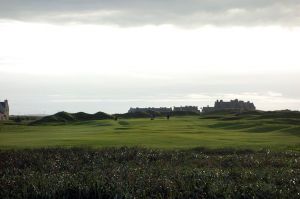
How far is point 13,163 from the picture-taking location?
82.7 ft

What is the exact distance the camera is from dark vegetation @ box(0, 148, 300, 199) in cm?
1706

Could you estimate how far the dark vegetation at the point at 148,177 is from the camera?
1706cm

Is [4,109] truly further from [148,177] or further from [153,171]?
[148,177]

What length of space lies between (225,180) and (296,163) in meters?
7.11

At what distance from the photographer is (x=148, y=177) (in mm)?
18922

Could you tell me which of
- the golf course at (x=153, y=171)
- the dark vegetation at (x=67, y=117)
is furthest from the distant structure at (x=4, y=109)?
the golf course at (x=153, y=171)

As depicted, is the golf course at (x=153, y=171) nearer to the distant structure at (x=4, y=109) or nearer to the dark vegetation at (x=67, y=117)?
the dark vegetation at (x=67, y=117)

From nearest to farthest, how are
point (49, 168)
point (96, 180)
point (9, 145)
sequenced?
point (96, 180) → point (49, 168) → point (9, 145)

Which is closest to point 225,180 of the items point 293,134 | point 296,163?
point 296,163

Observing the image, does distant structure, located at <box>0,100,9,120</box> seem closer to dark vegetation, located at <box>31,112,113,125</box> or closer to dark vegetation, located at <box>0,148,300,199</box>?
dark vegetation, located at <box>31,112,113,125</box>

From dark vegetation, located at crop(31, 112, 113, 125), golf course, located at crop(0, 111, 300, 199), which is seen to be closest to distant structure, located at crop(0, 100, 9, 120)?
dark vegetation, located at crop(31, 112, 113, 125)

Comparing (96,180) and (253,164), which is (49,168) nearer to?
(96,180)

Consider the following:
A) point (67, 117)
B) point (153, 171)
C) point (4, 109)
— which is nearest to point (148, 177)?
point (153, 171)

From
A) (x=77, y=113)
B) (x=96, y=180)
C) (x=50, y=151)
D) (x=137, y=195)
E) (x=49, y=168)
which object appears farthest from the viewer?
(x=77, y=113)
